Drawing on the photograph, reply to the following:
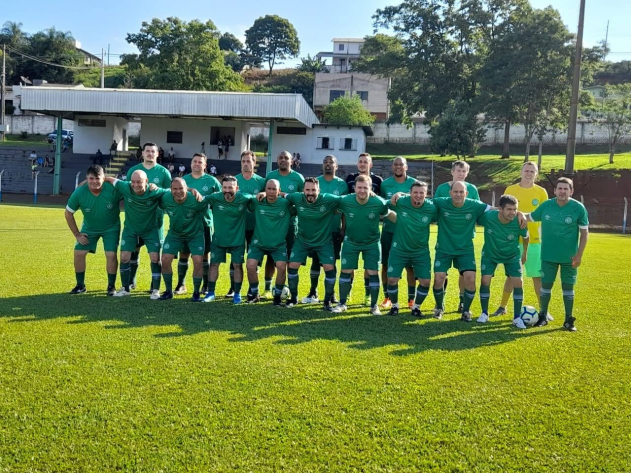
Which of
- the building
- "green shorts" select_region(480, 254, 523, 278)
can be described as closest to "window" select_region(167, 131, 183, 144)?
the building

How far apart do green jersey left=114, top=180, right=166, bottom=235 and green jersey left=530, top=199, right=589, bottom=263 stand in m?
5.44

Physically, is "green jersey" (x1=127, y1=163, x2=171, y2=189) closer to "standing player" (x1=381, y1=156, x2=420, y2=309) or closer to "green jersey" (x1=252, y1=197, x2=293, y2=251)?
"green jersey" (x1=252, y1=197, x2=293, y2=251)

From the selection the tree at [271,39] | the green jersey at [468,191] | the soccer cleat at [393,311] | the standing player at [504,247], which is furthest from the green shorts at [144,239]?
the tree at [271,39]

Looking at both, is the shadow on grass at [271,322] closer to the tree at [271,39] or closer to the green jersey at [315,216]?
the green jersey at [315,216]

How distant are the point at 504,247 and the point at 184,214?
451cm

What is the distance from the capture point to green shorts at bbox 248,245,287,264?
8.07 meters

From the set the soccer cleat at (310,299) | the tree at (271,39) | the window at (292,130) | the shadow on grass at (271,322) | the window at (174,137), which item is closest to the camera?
the shadow on grass at (271,322)

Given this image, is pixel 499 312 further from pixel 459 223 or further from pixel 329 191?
pixel 329 191

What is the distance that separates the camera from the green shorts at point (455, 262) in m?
7.54

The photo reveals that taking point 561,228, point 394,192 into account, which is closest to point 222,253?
point 394,192

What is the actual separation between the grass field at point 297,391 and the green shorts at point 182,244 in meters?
0.92

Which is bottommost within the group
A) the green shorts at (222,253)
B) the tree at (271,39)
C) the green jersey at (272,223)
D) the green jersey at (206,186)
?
the green shorts at (222,253)

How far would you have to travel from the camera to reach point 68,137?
4781cm

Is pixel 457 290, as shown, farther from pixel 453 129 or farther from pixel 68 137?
pixel 68 137
